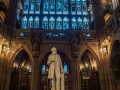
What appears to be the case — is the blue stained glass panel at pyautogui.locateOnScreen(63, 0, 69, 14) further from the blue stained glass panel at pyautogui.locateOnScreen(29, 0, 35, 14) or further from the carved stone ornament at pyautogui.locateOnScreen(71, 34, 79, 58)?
the carved stone ornament at pyautogui.locateOnScreen(71, 34, 79, 58)

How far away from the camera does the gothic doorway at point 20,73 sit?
1385 centimetres

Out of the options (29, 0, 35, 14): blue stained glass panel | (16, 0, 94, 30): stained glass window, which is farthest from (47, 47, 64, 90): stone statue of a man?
(29, 0, 35, 14): blue stained glass panel

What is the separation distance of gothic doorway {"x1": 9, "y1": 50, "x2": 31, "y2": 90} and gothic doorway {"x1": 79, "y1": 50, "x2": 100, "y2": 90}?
5.75 metres

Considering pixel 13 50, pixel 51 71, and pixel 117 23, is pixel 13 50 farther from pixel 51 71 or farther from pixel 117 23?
pixel 117 23

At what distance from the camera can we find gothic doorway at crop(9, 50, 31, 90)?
45.4ft

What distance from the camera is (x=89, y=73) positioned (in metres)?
15.1

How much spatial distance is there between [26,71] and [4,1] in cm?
732

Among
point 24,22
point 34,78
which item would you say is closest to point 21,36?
point 24,22

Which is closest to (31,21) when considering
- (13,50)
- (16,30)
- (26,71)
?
(16,30)

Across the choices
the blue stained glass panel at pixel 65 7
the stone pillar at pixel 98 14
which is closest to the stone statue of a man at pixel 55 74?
the stone pillar at pixel 98 14

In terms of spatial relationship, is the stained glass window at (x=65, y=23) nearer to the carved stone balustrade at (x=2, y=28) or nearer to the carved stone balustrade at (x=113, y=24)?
the carved stone balustrade at (x=113, y=24)

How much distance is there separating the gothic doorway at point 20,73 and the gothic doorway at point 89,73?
5.75 meters

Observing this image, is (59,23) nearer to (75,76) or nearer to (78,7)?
(78,7)

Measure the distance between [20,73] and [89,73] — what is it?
7.15m
